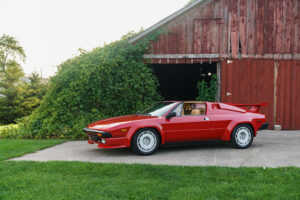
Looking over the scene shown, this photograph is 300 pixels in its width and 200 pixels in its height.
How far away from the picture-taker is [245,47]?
12086 mm

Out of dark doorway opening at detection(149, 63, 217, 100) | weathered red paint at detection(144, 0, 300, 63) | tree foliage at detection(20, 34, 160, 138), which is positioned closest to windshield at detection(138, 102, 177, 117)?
tree foliage at detection(20, 34, 160, 138)

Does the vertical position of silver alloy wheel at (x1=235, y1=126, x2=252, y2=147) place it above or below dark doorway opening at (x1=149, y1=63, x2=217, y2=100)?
below

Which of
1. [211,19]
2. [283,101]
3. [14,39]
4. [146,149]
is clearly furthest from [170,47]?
[14,39]

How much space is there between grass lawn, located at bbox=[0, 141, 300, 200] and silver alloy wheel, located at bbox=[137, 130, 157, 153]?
1323 mm

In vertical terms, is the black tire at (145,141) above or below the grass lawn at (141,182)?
above

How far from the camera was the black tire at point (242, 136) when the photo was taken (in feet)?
25.5

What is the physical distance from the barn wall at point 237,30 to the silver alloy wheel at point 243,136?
193 inches

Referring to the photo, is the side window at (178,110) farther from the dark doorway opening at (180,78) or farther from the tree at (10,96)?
the tree at (10,96)

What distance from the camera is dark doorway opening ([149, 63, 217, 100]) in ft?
58.7

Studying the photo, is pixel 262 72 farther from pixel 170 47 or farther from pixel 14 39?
pixel 14 39

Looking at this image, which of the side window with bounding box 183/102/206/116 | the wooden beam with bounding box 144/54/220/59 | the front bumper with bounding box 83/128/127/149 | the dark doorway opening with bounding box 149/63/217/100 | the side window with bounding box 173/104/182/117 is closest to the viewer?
the front bumper with bounding box 83/128/127/149

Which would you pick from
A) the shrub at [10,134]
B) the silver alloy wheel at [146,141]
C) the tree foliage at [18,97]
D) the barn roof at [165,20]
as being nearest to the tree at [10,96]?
the tree foliage at [18,97]

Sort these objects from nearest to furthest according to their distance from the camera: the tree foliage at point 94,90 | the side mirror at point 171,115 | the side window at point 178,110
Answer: the side mirror at point 171,115
the side window at point 178,110
the tree foliage at point 94,90

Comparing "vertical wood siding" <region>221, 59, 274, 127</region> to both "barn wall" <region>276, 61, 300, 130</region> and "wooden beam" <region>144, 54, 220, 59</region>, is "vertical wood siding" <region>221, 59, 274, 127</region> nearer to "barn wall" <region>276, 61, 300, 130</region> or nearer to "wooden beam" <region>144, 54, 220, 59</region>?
"barn wall" <region>276, 61, 300, 130</region>
